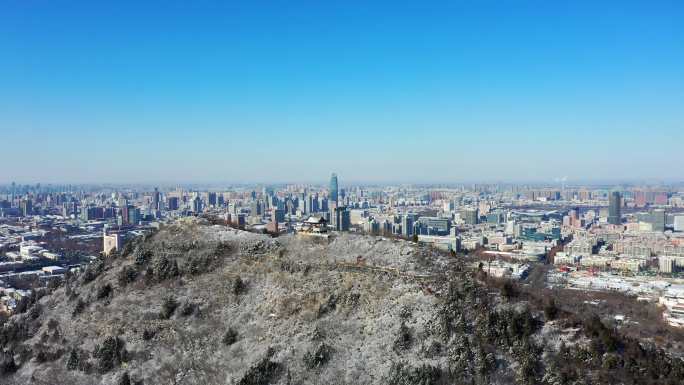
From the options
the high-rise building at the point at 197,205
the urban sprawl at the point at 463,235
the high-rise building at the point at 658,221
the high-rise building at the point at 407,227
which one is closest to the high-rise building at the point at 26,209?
the urban sprawl at the point at 463,235

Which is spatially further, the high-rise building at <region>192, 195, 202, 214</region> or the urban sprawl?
the high-rise building at <region>192, 195, 202, 214</region>

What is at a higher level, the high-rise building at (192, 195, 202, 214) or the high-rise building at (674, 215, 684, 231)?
the high-rise building at (192, 195, 202, 214)

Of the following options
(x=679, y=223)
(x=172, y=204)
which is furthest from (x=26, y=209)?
(x=679, y=223)

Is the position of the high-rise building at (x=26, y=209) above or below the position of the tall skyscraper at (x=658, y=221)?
above

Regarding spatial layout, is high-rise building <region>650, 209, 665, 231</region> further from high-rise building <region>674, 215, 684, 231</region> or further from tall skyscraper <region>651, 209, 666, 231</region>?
high-rise building <region>674, 215, 684, 231</region>

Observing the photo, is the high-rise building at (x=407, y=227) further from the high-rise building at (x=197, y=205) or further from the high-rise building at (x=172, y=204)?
the high-rise building at (x=172, y=204)

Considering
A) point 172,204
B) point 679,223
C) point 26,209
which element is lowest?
point 679,223

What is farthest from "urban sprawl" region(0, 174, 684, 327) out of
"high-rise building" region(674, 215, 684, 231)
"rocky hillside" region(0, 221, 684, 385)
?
"rocky hillside" region(0, 221, 684, 385)

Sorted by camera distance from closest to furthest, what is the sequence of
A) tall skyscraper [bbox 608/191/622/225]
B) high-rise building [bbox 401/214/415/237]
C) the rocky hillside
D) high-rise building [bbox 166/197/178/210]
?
the rocky hillside, high-rise building [bbox 401/214/415/237], tall skyscraper [bbox 608/191/622/225], high-rise building [bbox 166/197/178/210]

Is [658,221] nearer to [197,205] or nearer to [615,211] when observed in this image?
[615,211]
